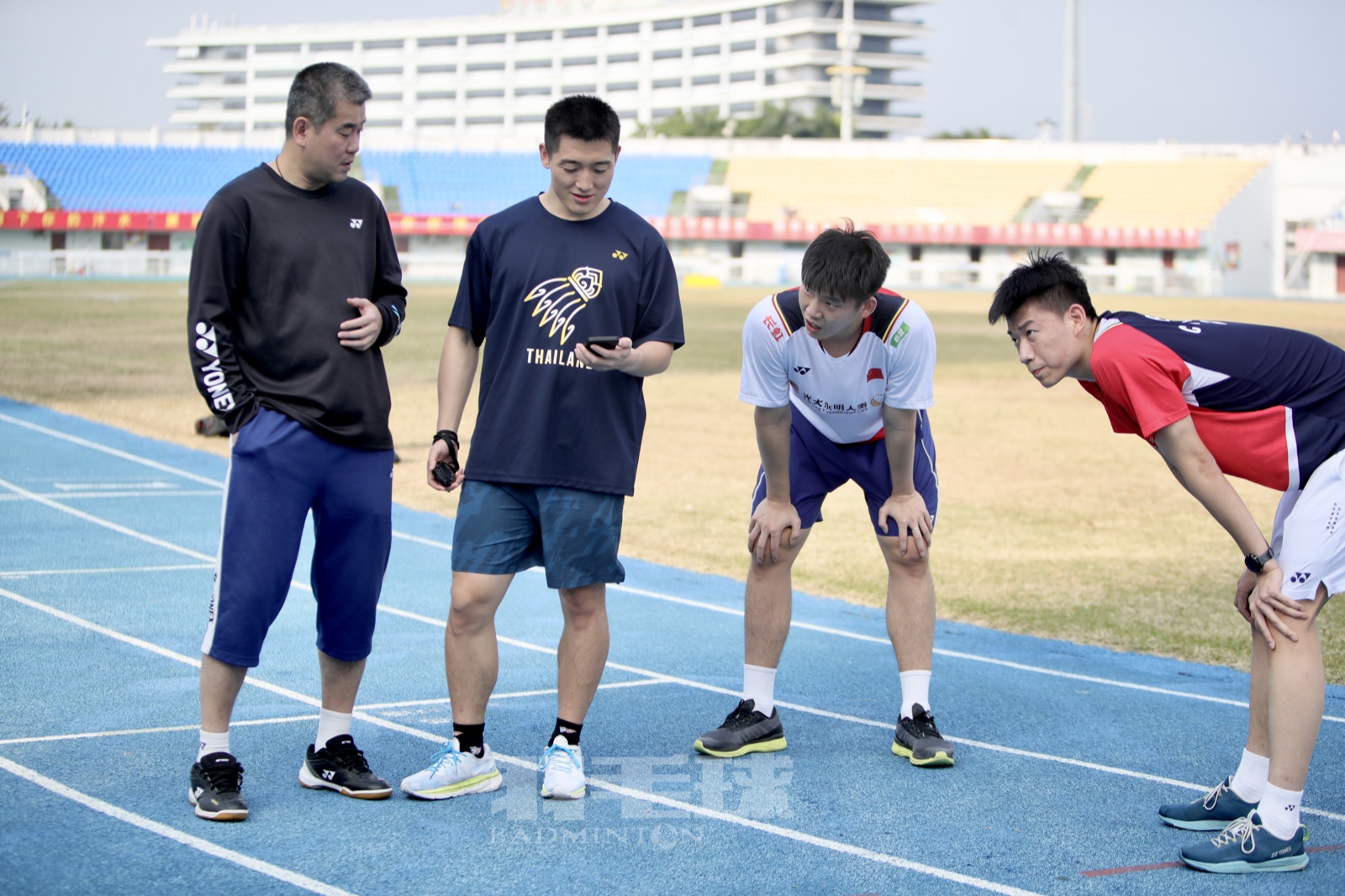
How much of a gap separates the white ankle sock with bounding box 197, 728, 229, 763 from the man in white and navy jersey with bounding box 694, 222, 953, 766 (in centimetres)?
169

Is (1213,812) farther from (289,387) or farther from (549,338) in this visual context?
(289,387)

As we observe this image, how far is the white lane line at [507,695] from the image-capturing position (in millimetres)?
5383

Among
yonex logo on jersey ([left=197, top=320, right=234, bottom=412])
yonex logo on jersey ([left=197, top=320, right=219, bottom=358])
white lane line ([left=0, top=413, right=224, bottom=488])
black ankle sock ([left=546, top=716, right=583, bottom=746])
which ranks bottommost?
black ankle sock ([left=546, top=716, right=583, bottom=746])

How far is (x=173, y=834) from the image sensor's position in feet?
12.7

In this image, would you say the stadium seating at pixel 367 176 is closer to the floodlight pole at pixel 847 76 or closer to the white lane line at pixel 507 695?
the floodlight pole at pixel 847 76

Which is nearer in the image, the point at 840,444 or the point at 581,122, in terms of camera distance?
the point at 581,122

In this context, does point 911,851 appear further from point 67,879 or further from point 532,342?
point 67,879

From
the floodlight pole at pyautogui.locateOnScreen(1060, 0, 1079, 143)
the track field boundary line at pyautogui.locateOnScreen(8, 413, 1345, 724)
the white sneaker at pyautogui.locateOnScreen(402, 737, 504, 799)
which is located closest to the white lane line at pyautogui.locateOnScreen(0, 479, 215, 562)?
the track field boundary line at pyautogui.locateOnScreen(8, 413, 1345, 724)

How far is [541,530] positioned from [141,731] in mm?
1807

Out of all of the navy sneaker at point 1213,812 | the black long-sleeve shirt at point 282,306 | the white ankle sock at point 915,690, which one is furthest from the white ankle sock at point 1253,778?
the black long-sleeve shirt at point 282,306

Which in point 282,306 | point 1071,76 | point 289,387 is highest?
point 1071,76

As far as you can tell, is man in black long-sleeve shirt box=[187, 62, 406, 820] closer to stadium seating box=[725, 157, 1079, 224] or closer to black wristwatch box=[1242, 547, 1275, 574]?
black wristwatch box=[1242, 547, 1275, 574]

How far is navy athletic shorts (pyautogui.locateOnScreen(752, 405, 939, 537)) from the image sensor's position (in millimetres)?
5086

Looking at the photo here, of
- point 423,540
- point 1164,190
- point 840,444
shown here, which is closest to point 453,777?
point 840,444
